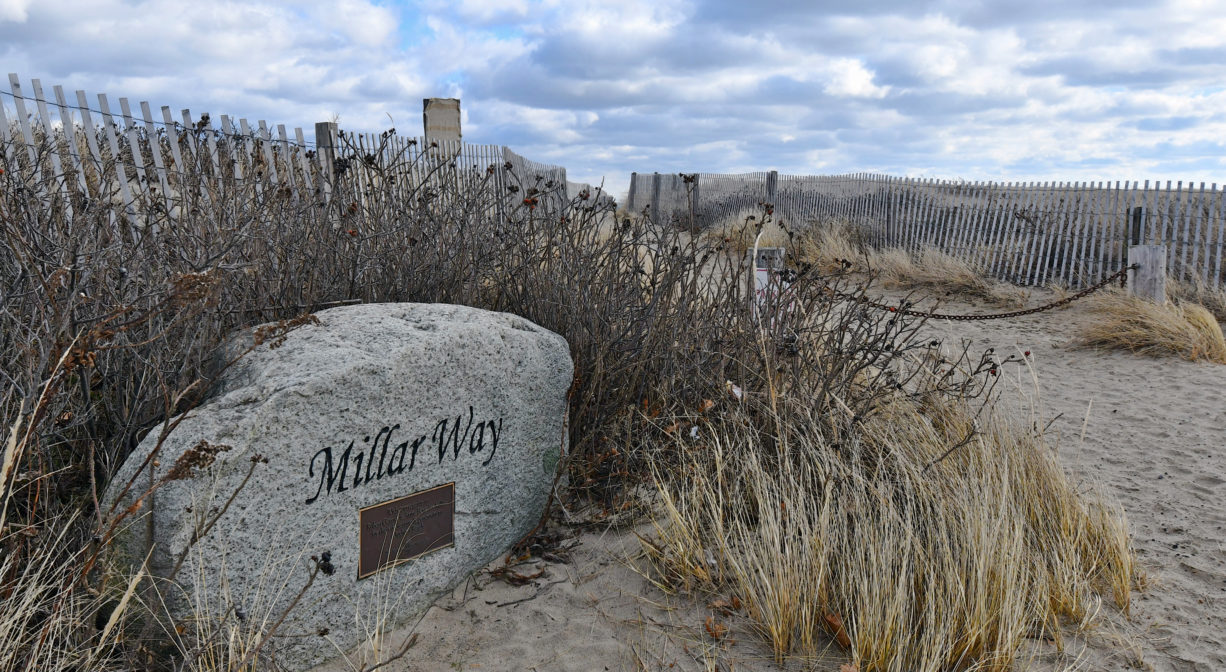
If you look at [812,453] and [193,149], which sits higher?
[193,149]

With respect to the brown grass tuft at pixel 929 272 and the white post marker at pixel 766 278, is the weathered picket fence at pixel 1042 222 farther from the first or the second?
the white post marker at pixel 766 278

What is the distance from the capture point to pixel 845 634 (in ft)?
9.68

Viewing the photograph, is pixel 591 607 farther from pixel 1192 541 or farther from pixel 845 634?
pixel 1192 541

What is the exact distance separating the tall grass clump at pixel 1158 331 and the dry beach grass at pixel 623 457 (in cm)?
431

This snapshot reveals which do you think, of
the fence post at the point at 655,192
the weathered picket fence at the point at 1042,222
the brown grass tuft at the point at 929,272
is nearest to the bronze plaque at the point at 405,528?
the weathered picket fence at the point at 1042,222

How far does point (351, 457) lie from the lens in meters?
2.96

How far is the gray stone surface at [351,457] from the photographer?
2.66m

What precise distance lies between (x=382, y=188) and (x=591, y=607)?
112 inches

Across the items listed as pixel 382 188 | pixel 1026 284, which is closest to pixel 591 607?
pixel 382 188

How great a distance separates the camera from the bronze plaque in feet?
10.1

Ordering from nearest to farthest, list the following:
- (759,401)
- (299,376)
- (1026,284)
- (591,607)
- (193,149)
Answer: (299,376)
(591,607)
(759,401)
(193,149)
(1026,284)

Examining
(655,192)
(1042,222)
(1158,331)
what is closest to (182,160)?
(1158,331)

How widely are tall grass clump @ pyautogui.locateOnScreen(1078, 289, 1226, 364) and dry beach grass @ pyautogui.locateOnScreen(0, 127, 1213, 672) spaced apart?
170 inches

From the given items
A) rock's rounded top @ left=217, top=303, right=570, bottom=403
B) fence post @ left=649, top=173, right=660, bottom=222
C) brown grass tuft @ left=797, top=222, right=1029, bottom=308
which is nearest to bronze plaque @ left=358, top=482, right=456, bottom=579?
rock's rounded top @ left=217, top=303, right=570, bottom=403
